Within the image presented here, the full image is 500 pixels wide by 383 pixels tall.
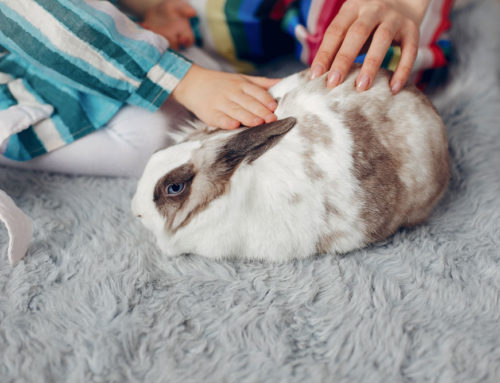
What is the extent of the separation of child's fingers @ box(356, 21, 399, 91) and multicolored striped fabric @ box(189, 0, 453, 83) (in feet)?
0.94

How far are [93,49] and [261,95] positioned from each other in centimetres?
34

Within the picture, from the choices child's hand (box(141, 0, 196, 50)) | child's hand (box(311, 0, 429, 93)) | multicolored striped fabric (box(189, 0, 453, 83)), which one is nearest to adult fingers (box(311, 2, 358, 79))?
child's hand (box(311, 0, 429, 93))

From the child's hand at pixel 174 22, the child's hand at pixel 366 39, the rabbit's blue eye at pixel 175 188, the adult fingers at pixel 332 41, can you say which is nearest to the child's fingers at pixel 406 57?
the child's hand at pixel 366 39

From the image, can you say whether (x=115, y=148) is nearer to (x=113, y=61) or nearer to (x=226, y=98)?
(x=113, y=61)

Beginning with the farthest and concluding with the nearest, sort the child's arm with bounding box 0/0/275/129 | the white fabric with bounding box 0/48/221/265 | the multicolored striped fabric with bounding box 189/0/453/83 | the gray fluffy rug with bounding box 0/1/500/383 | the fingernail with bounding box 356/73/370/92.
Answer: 1. the multicolored striped fabric with bounding box 189/0/453/83
2. the white fabric with bounding box 0/48/221/265
3. the child's arm with bounding box 0/0/275/129
4. the fingernail with bounding box 356/73/370/92
5. the gray fluffy rug with bounding box 0/1/500/383

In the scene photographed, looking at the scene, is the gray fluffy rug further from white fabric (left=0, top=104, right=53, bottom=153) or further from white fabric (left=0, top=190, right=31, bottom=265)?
white fabric (left=0, top=104, right=53, bottom=153)

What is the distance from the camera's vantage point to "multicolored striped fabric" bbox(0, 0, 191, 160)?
0.80m

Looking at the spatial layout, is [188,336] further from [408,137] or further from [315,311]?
[408,137]

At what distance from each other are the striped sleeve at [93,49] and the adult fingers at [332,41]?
283 mm

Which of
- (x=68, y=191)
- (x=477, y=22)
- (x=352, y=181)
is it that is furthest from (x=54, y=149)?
(x=477, y=22)

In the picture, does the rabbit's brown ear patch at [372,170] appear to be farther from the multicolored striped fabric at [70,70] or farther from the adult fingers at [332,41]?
the multicolored striped fabric at [70,70]

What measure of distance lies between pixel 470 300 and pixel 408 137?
27 centimetres

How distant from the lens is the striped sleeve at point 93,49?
2.61 feet

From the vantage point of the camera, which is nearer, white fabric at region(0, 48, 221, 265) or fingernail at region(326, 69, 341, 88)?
fingernail at region(326, 69, 341, 88)
